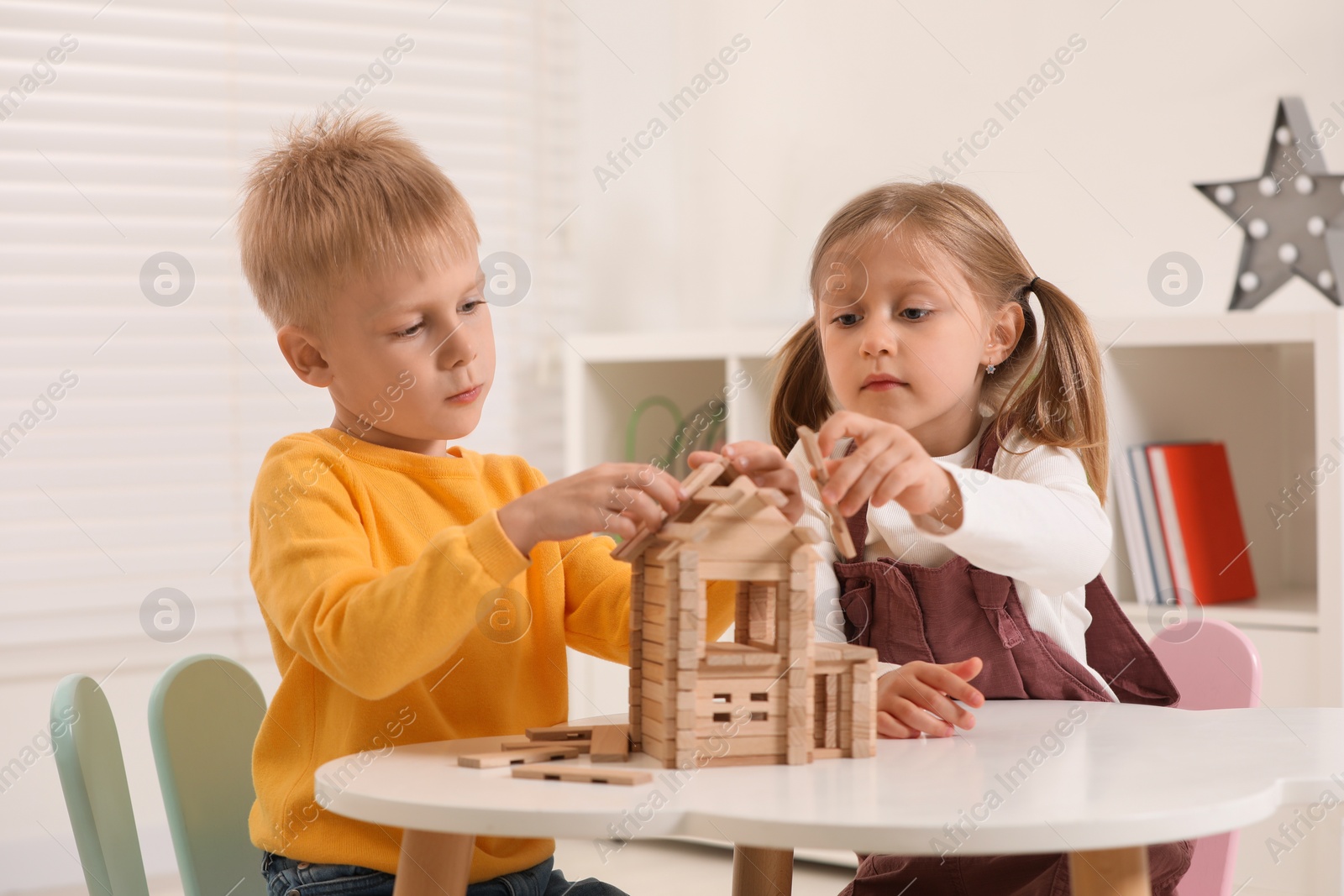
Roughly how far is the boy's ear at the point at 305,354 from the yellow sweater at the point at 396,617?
6cm

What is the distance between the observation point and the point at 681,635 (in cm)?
84

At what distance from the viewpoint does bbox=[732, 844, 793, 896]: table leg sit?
1.14 meters

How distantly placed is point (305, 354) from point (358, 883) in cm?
44

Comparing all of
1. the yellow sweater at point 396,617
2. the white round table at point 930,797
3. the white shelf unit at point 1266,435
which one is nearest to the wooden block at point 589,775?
the white round table at point 930,797

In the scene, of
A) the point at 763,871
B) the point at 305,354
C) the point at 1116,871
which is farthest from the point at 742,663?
the point at 305,354

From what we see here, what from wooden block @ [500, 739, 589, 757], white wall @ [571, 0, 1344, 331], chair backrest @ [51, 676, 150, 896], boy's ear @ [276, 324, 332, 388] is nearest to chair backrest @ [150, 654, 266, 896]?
chair backrest @ [51, 676, 150, 896]

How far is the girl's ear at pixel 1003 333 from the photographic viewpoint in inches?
54.4

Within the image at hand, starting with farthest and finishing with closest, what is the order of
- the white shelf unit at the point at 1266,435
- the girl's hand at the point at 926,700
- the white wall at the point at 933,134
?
the white wall at the point at 933,134 < the white shelf unit at the point at 1266,435 < the girl's hand at the point at 926,700

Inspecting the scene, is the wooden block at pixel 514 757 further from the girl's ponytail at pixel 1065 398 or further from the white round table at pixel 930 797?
the girl's ponytail at pixel 1065 398

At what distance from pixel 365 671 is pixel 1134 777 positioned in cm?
51

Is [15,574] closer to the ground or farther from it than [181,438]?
closer to the ground

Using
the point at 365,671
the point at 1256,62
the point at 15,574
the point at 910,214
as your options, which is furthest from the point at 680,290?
the point at 365,671

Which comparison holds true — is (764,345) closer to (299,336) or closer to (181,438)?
(181,438)

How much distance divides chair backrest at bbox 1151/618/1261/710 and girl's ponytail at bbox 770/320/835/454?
A: 0.43 metres
